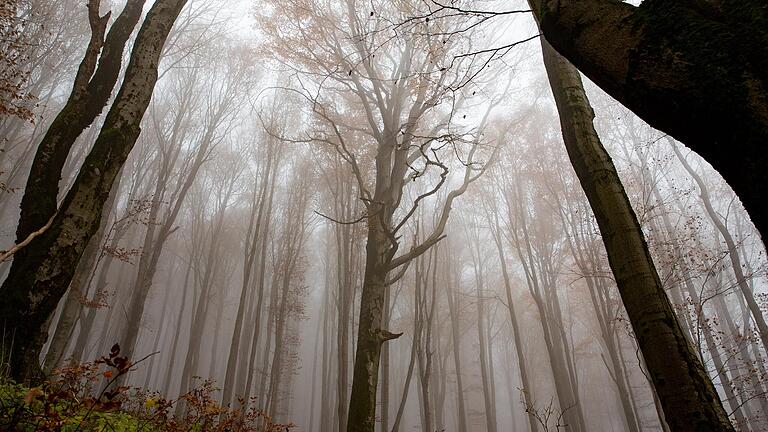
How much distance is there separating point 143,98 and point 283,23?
515 cm

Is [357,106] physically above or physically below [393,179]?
above

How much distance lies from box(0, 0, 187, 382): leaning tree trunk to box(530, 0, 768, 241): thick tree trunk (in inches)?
140

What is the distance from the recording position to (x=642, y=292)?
2.00 meters

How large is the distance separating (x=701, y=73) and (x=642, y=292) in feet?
4.85

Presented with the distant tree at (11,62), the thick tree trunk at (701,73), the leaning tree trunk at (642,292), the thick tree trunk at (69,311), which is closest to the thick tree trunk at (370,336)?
the leaning tree trunk at (642,292)

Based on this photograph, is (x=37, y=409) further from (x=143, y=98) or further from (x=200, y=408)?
(x=200, y=408)

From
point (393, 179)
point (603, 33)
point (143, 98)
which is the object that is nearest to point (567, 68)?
point (603, 33)

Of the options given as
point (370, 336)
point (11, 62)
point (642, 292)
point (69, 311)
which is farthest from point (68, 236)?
point (69, 311)

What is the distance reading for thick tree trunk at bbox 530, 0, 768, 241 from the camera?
836 mm

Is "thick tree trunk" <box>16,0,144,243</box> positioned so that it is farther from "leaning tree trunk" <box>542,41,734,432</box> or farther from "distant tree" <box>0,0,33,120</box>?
"leaning tree trunk" <box>542,41,734,432</box>

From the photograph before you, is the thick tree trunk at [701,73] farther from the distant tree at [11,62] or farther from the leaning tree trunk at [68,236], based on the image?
the distant tree at [11,62]

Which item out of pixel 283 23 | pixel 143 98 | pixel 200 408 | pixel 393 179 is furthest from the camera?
pixel 283 23

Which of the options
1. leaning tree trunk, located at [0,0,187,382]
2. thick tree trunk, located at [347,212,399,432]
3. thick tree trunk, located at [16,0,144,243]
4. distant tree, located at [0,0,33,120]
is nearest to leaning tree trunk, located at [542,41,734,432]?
thick tree trunk, located at [347,212,399,432]

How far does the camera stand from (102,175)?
10.1 feet
